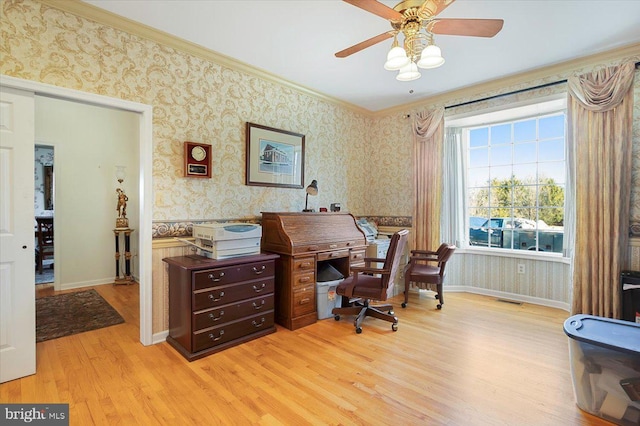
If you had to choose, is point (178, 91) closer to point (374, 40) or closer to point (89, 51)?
point (89, 51)

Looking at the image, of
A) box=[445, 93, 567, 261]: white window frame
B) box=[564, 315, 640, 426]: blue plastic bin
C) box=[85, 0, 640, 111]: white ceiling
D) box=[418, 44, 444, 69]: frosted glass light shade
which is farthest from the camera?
box=[445, 93, 567, 261]: white window frame

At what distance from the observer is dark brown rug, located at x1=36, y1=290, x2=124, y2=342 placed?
2.89m

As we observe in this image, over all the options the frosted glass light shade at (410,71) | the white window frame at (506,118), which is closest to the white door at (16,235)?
the frosted glass light shade at (410,71)

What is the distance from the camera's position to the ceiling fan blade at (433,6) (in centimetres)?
168

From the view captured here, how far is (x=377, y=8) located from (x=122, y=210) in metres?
4.81

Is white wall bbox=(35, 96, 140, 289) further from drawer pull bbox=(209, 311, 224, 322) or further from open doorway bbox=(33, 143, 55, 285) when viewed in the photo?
drawer pull bbox=(209, 311, 224, 322)

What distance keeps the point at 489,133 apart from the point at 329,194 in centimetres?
244

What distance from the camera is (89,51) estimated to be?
2.33m

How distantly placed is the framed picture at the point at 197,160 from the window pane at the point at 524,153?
12.9 ft

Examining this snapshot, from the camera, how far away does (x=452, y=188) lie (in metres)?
4.19

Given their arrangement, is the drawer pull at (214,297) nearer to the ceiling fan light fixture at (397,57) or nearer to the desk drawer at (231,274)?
the desk drawer at (231,274)

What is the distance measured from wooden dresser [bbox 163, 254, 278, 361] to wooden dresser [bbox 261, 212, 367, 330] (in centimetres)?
18

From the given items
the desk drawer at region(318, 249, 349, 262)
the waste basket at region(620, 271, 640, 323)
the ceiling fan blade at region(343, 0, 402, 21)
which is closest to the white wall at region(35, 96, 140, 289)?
the desk drawer at region(318, 249, 349, 262)

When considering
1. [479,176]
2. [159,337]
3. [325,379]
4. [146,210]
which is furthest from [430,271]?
[146,210]
